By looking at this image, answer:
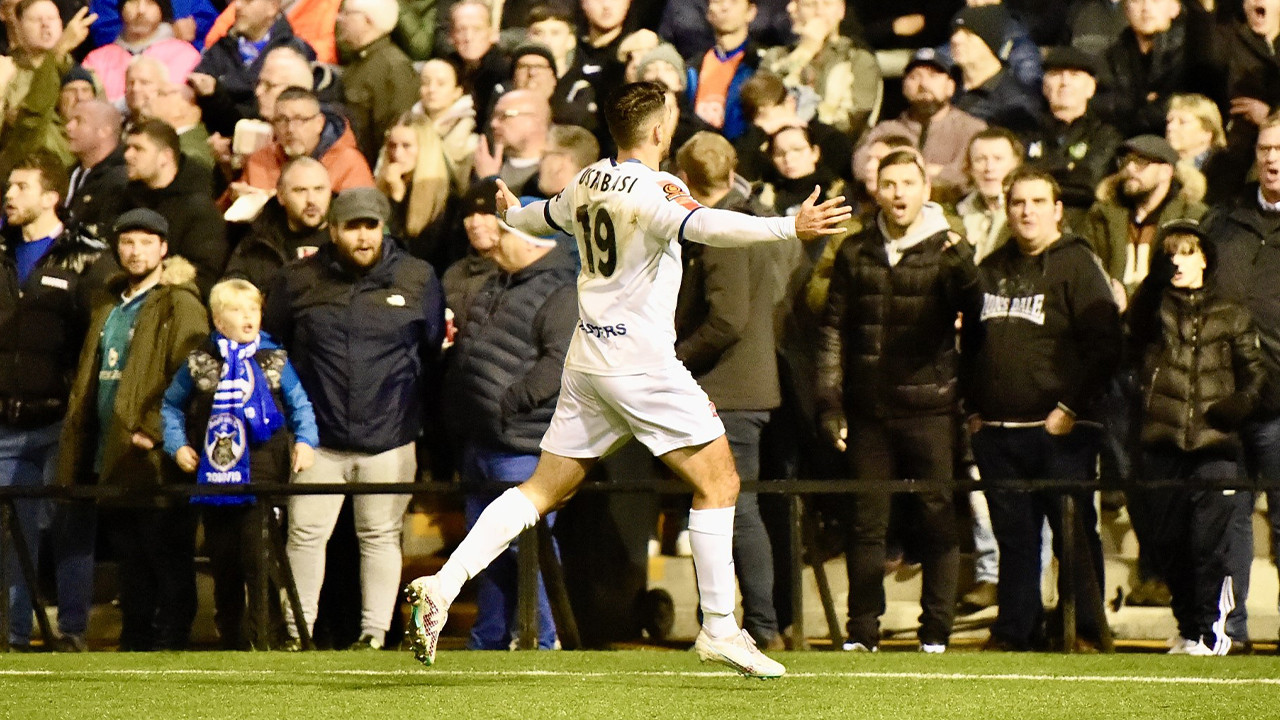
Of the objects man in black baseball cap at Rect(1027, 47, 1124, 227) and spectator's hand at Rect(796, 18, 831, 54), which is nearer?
man in black baseball cap at Rect(1027, 47, 1124, 227)

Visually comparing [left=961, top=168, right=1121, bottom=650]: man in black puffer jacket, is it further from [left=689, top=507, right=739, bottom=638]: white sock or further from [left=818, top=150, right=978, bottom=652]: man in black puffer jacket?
[left=689, top=507, right=739, bottom=638]: white sock

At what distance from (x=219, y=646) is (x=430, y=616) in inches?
110

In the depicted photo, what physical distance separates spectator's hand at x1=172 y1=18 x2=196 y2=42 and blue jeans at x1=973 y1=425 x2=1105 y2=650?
6.70 meters

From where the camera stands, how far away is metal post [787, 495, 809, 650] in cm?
871

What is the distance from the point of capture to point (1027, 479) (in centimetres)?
862

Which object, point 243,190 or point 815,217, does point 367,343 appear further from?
point 815,217

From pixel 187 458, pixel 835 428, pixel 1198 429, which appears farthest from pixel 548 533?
pixel 1198 429

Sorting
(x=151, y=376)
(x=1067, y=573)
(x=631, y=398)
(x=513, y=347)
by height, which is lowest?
(x=1067, y=573)

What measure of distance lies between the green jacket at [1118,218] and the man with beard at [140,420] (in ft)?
14.3

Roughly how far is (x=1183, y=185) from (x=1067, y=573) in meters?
2.22

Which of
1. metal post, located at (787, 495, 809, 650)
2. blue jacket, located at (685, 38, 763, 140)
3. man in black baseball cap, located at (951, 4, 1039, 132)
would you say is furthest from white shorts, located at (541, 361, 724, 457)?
man in black baseball cap, located at (951, 4, 1039, 132)

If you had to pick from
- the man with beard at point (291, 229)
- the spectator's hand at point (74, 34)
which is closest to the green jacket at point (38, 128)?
the spectator's hand at point (74, 34)

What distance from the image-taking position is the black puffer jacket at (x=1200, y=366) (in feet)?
28.1

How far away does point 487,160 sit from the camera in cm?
1062
